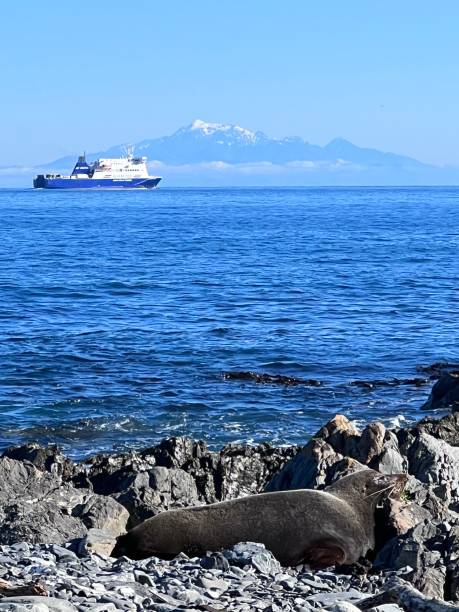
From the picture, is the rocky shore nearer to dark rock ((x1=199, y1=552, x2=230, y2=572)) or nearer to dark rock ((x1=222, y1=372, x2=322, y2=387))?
dark rock ((x1=199, y1=552, x2=230, y2=572))

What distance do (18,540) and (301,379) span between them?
1160cm

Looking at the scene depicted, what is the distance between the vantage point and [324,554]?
9680mm

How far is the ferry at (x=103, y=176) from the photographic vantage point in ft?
569

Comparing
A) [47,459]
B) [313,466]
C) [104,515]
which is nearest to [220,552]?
[104,515]

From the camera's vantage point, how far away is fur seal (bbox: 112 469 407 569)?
9711 mm

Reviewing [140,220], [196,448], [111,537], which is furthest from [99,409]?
[140,220]

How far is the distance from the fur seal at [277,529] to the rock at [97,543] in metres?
0.13

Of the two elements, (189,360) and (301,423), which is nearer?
(301,423)

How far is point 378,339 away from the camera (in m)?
25.5

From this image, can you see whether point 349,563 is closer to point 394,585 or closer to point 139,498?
point 394,585

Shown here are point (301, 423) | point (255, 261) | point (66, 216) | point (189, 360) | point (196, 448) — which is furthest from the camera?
point (66, 216)

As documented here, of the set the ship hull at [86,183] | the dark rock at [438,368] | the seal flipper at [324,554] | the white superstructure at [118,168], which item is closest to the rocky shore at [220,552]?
the seal flipper at [324,554]

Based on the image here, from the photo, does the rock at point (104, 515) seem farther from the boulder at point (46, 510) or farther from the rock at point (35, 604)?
the rock at point (35, 604)

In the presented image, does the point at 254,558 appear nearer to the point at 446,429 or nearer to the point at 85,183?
the point at 446,429
